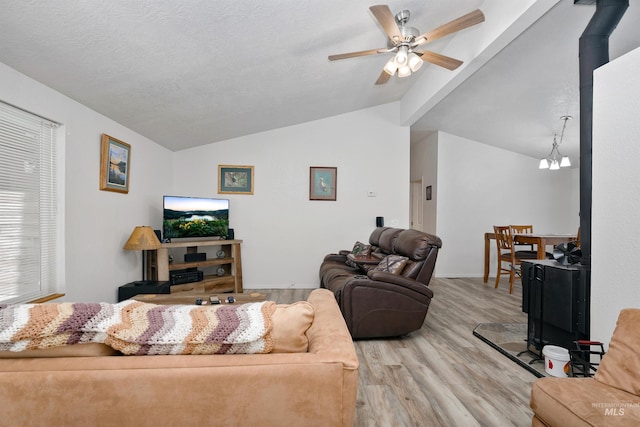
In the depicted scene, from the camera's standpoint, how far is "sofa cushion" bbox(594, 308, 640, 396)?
1.39 m

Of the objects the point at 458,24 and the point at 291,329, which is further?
the point at 458,24

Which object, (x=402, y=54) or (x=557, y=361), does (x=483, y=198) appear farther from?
(x=402, y=54)

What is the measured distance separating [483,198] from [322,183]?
3.08 meters

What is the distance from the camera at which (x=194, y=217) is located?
14.4ft

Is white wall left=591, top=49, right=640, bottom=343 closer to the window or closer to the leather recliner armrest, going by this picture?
the leather recliner armrest

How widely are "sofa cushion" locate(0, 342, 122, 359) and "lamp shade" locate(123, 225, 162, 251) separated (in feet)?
8.52

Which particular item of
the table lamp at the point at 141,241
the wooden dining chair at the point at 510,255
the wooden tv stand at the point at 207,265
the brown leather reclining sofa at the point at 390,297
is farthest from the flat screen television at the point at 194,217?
the wooden dining chair at the point at 510,255

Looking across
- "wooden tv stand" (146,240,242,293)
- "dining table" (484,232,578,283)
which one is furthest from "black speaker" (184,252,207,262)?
"dining table" (484,232,578,283)

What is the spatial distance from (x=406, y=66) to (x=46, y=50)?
8.02 ft

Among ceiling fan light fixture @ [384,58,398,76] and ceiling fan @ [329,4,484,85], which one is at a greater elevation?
ceiling fan @ [329,4,484,85]

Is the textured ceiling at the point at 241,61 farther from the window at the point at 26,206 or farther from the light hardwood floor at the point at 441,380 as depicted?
the light hardwood floor at the point at 441,380

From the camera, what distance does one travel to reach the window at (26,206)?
2280mm

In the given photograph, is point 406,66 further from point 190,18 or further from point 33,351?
point 33,351

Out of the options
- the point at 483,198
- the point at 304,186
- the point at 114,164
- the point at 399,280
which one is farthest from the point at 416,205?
the point at 114,164
